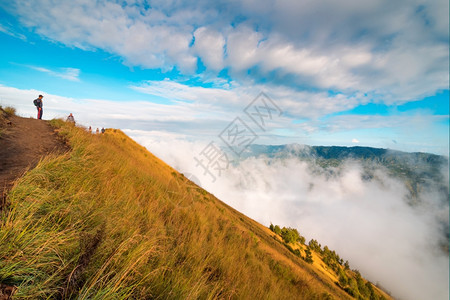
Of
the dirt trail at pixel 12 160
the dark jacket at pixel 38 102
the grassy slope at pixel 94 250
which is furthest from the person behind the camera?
the dark jacket at pixel 38 102

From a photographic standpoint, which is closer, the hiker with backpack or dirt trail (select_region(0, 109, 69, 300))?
dirt trail (select_region(0, 109, 69, 300))

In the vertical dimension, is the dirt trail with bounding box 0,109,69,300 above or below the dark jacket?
below

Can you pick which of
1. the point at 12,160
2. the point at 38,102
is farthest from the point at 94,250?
the point at 38,102

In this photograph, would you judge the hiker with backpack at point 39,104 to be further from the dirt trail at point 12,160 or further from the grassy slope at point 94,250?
the grassy slope at point 94,250

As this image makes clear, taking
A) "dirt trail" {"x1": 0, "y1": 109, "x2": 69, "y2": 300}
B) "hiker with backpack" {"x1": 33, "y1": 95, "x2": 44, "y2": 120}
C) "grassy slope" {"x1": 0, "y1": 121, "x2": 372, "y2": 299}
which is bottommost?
"grassy slope" {"x1": 0, "y1": 121, "x2": 372, "y2": 299}

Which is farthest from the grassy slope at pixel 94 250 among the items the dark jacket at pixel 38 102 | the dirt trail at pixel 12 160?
the dark jacket at pixel 38 102

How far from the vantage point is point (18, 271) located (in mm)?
1388

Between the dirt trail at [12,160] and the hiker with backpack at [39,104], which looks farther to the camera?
the hiker with backpack at [39,104]

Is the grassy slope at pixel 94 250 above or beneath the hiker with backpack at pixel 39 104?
beneath

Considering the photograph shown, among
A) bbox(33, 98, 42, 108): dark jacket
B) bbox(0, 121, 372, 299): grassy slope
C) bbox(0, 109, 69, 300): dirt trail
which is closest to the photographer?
bbox(0, 121, 372, 299): grassy slope

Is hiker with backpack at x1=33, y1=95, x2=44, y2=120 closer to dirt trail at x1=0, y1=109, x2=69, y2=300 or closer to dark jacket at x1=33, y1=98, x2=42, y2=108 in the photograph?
dark jacket at x1=33, y1=98, x2=42, y2=108

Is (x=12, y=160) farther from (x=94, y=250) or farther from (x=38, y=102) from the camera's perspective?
(x=38, y=102)

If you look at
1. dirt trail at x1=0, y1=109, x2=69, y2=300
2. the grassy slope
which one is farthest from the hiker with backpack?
the grassy slope

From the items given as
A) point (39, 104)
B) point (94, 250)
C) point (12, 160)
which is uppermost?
point (39, 104)
